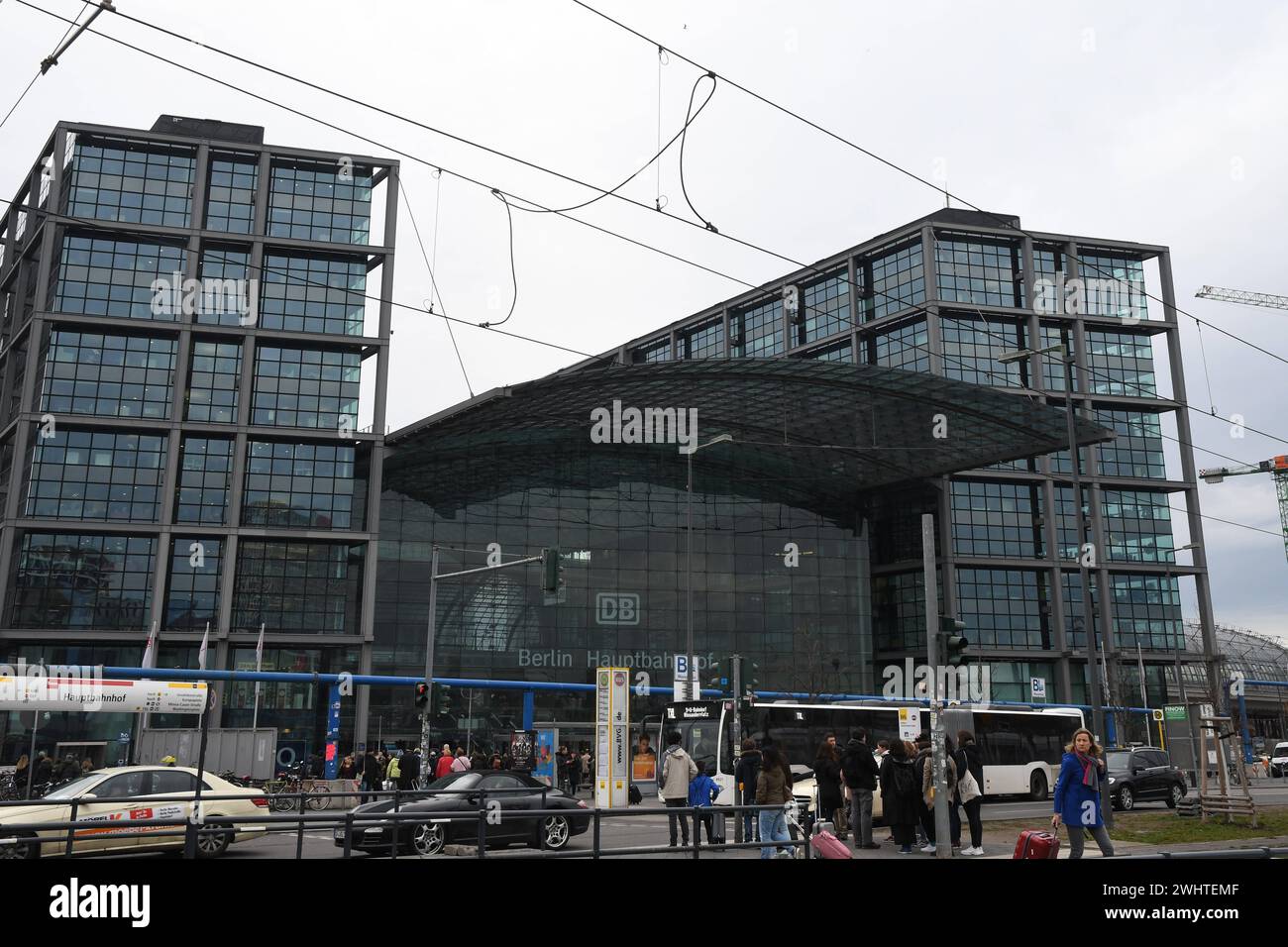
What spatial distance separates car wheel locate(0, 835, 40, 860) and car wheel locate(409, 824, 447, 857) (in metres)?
4.69

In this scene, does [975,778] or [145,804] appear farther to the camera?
[975,778]

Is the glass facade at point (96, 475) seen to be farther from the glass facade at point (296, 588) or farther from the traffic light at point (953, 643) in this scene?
the traffic light at point (953, 643)

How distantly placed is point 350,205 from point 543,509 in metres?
17.8

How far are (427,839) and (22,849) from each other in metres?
4.96

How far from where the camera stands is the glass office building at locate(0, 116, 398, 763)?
45.7 meters

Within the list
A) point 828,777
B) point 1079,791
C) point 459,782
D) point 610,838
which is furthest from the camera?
point 610,838

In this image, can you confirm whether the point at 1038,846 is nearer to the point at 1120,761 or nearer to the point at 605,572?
the point at 1120,761

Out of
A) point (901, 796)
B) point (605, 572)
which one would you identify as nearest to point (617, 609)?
point (605, 572)

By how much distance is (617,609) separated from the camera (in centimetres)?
5728

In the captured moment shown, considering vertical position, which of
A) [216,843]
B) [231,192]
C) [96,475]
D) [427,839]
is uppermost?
[231,192]

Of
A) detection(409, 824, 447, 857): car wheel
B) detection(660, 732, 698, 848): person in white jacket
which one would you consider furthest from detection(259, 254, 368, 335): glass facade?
detection(409, 824, 447, 857): car wheel

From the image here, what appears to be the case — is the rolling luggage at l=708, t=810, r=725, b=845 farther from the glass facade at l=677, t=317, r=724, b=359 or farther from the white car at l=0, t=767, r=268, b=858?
the glass facade at l=677, t=317, r=724, b=359
